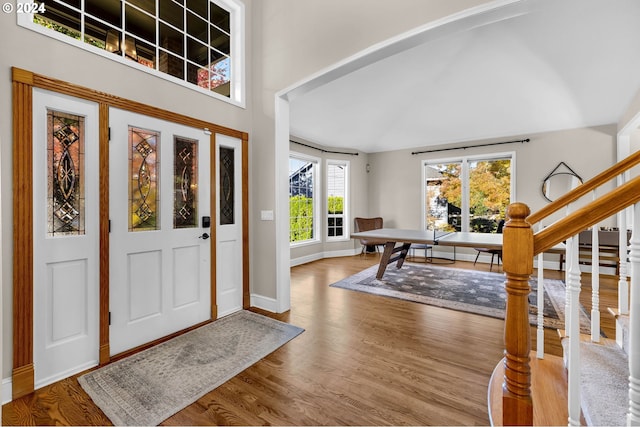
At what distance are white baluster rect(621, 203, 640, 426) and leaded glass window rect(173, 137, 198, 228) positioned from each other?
2.79 metres

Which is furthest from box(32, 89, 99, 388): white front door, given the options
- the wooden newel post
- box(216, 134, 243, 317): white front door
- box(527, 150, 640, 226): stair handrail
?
box(527, 150, 640, 226): stair handrail

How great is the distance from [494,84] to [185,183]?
4560 mm

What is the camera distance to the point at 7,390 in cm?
166

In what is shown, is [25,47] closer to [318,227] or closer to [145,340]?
[145,340]

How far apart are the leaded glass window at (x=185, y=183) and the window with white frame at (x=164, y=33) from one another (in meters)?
0.58

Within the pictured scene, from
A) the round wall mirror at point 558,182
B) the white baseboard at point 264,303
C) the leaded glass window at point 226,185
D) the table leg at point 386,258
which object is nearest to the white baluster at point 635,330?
the white baseboard at point 264,303

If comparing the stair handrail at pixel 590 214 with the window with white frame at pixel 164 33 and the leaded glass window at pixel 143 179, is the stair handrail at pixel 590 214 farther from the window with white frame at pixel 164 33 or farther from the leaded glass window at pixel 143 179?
the window with white frame at pixel 164 33

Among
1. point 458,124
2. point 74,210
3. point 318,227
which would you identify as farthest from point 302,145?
point 74,210

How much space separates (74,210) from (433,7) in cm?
290

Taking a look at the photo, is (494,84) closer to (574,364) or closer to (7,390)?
(574,364)

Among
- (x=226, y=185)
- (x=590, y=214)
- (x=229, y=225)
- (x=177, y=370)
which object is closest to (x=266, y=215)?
(x=229, y=225)

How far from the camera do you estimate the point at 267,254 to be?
10.1 ft

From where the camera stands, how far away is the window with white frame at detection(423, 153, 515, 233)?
18.0ft

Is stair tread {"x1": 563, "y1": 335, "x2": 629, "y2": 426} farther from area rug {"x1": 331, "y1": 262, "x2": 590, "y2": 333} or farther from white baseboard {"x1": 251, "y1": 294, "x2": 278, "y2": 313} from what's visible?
white baseboard {"x1": 251, "y1": 294, "x2": 278, "y2": 313}
